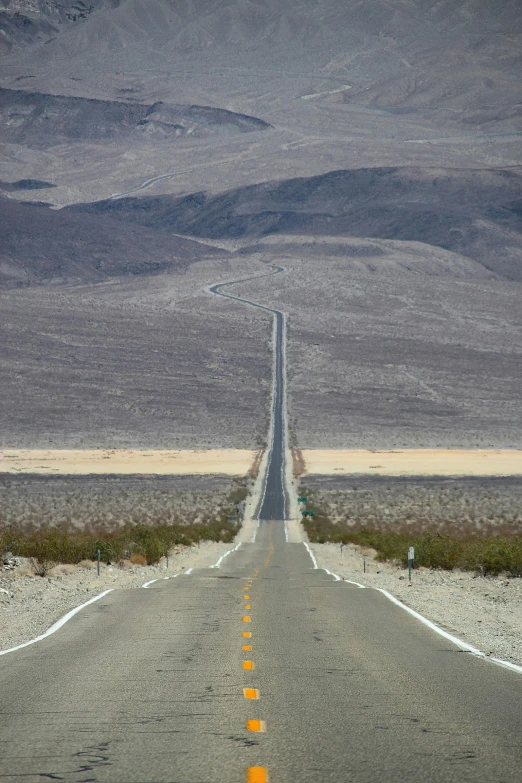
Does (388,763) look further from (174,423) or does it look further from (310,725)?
(174,423)

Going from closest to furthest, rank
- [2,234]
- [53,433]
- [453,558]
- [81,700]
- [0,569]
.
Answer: [81,700] < [0,569] < [453,558] < [53,433] < [2,234]

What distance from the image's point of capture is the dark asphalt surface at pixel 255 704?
557 centimetres

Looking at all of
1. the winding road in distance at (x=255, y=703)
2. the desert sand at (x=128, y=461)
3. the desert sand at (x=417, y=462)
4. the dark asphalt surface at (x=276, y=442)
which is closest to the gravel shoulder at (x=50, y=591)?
the winding road in distance at (x=255, y=703)

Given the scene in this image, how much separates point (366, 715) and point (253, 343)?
112 meters

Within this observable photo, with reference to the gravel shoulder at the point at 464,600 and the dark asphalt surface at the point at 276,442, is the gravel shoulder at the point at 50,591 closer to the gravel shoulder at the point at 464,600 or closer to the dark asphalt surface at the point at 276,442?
the gravel shoulder at the point at 464,600

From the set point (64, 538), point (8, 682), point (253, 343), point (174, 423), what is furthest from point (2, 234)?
point (8, 682)

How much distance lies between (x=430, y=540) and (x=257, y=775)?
22.3 meters

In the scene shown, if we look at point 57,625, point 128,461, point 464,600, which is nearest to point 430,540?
point 464,600

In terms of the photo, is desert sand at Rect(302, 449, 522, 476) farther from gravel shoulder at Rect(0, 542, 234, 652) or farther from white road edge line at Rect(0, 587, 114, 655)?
white road edge line at Rect(0, 587, 114, 655)

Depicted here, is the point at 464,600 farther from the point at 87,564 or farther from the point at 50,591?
the point at 87,564

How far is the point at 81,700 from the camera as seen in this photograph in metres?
7.37

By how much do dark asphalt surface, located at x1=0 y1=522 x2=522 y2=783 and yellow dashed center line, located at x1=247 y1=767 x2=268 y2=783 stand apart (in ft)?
0.11

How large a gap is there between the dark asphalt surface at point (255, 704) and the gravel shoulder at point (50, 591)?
647 mm

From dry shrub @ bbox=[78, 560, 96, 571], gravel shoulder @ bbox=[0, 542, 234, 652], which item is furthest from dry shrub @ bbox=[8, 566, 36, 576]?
dry shrub @ bbox=[78, 560, 96, 571]
